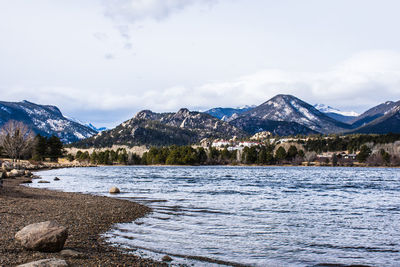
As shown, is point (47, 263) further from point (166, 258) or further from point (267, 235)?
point (267, 235)

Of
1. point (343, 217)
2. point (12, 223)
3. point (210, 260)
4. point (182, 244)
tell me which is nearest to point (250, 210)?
point (343, 217)

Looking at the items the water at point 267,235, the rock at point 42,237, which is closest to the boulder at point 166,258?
the water at point 267,235

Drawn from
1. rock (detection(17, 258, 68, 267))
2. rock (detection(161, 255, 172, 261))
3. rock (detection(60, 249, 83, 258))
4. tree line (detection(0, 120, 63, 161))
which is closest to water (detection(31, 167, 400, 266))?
rock (detection(161, 255, 172, 261))

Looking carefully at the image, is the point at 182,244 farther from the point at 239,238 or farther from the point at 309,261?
the point at 309,261

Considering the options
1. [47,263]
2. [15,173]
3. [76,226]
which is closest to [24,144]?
[15,173]

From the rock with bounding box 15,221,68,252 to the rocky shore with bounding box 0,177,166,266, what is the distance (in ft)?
0.85

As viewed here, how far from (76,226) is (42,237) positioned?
302 inches

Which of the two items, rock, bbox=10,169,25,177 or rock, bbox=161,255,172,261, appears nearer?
rock, bbox=161,255,172,261

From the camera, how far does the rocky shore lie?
14.2 meters

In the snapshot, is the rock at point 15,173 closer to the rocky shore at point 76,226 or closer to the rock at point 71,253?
the rocky shore at point 76,226

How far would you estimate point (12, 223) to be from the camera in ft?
67.0

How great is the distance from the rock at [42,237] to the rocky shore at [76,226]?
0.26m

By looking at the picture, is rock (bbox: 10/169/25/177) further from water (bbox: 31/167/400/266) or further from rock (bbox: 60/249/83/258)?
rock (bbox: 60/249/83/258)

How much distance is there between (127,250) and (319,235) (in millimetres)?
12214
